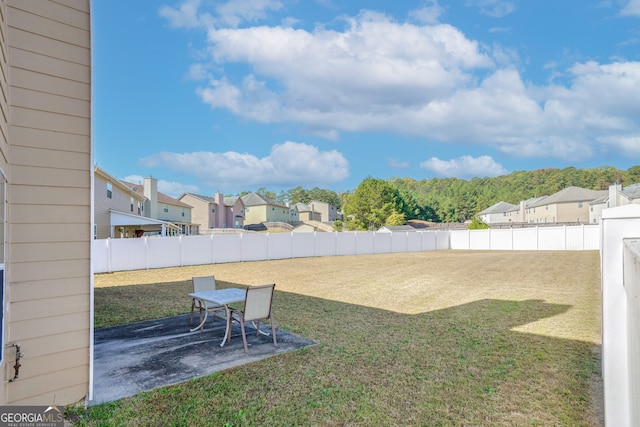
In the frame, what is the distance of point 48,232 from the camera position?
10.8ft

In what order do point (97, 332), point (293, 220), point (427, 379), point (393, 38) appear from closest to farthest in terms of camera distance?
1. point (427, 379)
2. point (97, 332)
3. point (393, 38)
4. point (293, 220)

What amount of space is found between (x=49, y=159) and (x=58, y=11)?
55.3 inches

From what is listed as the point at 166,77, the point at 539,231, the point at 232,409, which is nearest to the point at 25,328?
the point at 232,409

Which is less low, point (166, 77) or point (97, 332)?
point (166, 77)

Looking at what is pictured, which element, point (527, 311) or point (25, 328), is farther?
point (527, 311)

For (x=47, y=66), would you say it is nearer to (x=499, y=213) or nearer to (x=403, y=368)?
(x=403, y=368)

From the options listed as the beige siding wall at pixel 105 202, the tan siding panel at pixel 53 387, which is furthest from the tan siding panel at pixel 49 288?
the beige siding wall at pixel 105 202

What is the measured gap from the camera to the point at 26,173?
3.16 meters

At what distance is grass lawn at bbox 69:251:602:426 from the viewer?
3305mm

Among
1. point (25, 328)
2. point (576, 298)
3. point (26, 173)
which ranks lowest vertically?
point (576, 298)

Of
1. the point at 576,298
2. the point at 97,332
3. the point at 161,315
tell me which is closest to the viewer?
the point at 97,332

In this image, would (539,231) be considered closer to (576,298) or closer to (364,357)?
(576,298)

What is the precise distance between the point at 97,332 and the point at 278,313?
10.5 ft

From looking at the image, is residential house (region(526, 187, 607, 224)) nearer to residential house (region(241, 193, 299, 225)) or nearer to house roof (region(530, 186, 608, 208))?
house roof (region(530, 186, 608, 208))
